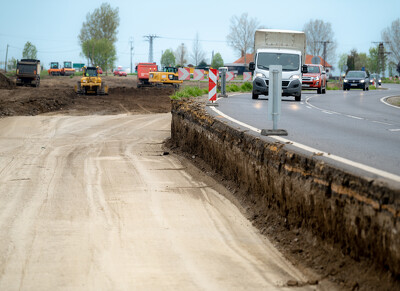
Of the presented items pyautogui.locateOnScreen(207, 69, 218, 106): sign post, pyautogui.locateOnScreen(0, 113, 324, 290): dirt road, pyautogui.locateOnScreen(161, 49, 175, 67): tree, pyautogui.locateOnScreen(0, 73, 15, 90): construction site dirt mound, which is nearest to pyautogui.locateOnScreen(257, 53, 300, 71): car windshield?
pyautogui.locateOnScreen(207, 69, 218, 106): sign post

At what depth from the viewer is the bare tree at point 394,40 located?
498 ft

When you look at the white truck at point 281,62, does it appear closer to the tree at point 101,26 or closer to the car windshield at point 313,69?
the car windshield at point 313,69

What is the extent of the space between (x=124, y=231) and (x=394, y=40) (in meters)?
156

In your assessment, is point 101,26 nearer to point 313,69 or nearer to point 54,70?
point 54,70

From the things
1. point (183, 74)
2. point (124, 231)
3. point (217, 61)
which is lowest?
point (124, 231)

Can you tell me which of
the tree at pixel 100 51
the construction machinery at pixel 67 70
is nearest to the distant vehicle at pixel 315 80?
the construction machinery at pixel 67 70

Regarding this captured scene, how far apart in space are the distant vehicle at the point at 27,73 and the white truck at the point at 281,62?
1364 inches

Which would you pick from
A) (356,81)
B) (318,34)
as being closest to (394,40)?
(318,34)

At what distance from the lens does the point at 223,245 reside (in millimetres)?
6578

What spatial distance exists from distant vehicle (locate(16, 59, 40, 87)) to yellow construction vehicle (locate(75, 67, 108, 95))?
16.3 meters

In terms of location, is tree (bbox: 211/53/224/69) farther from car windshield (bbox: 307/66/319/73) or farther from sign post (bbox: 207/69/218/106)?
sign post (bbox: 207/69/218/106)

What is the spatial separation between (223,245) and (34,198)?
3511 mm

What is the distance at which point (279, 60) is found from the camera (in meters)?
28.0

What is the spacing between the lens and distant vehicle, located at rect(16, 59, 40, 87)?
58688 millimetres
